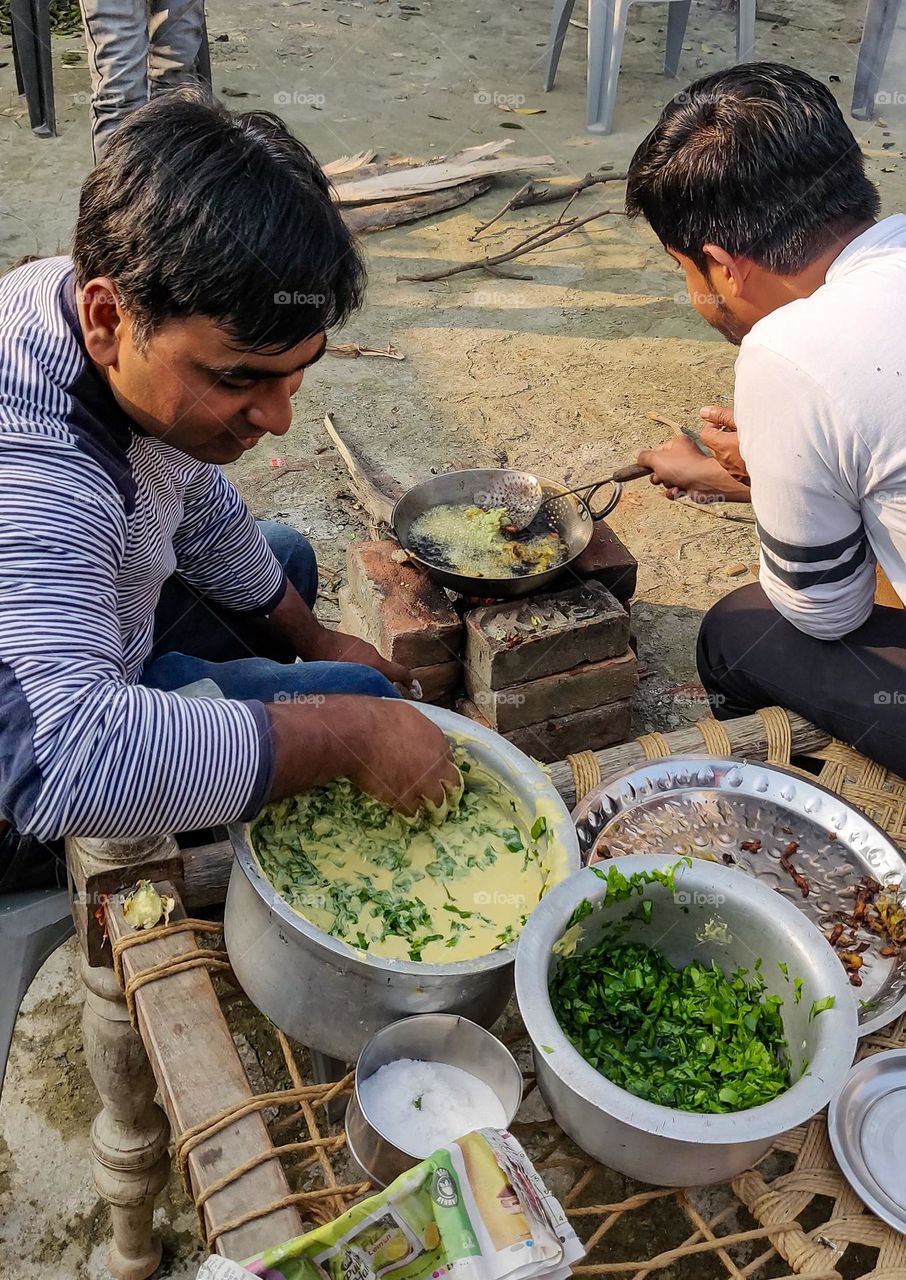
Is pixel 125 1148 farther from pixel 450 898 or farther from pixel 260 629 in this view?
pixel 260 629

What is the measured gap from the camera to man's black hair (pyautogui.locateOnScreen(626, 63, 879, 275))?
2.32 metres

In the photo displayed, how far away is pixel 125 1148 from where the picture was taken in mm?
2121

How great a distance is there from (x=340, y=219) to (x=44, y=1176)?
2.18m

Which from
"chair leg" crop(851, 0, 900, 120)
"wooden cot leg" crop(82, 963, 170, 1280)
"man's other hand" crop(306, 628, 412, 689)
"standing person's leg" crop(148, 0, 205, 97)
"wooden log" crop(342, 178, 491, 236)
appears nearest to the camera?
"wooden cot leg" crop(82, 963, 170, 1280)

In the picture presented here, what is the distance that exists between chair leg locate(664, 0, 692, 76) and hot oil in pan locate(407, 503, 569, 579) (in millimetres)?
6465

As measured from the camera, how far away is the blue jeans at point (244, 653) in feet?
7.30

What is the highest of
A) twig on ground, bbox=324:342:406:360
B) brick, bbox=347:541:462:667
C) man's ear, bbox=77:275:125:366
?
man's ear, bbox=77:275:125:366

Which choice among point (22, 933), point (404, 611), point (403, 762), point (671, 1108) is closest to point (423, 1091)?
point (671, 1108)

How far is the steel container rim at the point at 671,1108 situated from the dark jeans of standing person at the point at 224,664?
2.28 feet

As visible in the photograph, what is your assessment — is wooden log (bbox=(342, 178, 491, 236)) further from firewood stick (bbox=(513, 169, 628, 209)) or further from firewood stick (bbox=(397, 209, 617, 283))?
firewood stick (bbox=(397, 209, 617, 283))

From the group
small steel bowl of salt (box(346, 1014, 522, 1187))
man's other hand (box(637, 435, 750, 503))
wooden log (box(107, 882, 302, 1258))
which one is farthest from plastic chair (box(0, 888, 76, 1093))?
man's other hand (box(637, 435, 750, 503))

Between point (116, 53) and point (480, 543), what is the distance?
133 inches

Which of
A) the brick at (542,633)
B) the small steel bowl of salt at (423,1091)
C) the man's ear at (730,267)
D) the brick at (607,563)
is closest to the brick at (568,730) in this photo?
the brick at (542,633)

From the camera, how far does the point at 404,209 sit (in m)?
6.31
